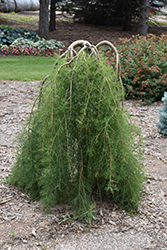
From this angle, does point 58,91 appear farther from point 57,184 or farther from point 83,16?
point 83,16

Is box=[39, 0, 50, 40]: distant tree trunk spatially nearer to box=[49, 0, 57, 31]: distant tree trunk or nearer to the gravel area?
box=[49, 0, 57, 31]: distant tree trunk

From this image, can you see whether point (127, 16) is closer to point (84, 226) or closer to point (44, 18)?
point (44, 18)

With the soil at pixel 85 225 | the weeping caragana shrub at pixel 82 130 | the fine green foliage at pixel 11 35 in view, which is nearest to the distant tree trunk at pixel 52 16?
the fine green foliage at pixel 11 35

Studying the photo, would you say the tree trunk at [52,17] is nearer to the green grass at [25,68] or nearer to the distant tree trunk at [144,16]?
the distant tree trunk at [144,16]

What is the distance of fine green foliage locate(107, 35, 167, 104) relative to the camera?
6234 mm

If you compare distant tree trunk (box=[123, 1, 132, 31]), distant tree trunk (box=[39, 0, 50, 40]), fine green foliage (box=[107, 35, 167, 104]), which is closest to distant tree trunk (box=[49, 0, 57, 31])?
distant tree trunk (box=[39, 0, 50, 40])

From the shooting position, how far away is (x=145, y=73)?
21.3ft

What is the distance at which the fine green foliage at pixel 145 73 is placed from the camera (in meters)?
6.23

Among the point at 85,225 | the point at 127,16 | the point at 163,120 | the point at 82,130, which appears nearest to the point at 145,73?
the point at 163,120

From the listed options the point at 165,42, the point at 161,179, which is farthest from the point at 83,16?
the point at 161,179

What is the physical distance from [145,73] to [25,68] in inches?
148

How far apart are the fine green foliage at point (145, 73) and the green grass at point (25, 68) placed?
6.02 feet

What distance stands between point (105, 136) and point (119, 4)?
52.0 ft

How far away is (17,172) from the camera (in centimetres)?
300
